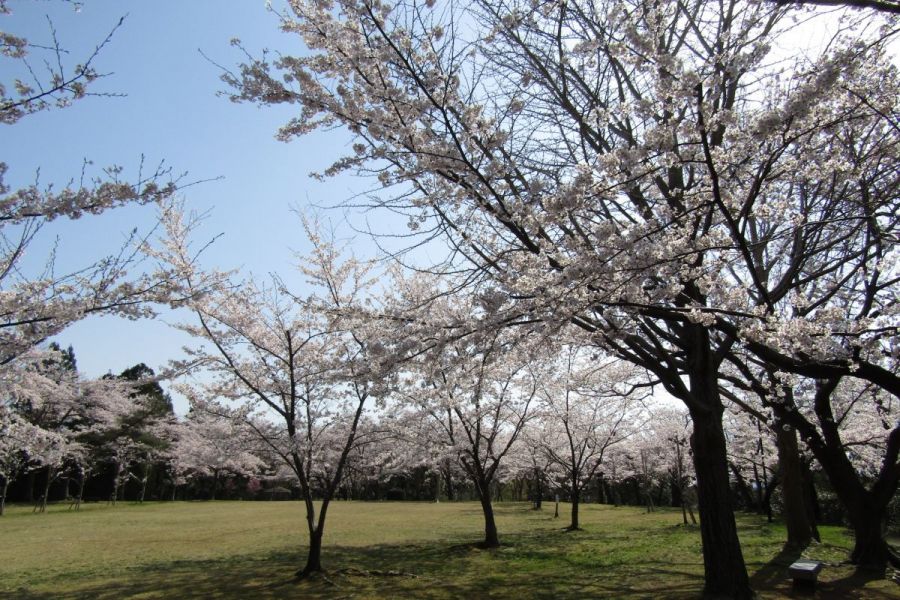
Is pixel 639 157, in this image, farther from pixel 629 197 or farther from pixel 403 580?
pixel 403 580

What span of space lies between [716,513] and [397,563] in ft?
23.0

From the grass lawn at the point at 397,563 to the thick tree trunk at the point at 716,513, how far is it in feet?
3.22

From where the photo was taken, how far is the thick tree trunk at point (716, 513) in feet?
20.6

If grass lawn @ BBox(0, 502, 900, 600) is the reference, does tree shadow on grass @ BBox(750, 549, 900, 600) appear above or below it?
above

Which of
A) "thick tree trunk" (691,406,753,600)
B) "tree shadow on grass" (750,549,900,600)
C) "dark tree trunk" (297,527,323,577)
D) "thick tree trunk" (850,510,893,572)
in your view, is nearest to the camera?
"thick tree trunk" (691,406,753,600)

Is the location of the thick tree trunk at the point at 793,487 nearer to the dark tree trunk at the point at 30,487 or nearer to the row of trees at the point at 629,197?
the row of trees at the point at 629,197

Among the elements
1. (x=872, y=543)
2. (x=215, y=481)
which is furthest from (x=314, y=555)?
(x=215, y=481)

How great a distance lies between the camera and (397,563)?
11094 millimetres

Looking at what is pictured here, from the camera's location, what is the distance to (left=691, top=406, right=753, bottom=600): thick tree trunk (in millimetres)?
6293

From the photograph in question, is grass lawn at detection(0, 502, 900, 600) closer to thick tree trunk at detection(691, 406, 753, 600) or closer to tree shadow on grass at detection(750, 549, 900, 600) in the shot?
tree shadow on grass at detection(750, 549, 900, 600)

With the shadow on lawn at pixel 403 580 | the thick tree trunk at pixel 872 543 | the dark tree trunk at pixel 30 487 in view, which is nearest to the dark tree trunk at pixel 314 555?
the shadow on lawn at pixel 403 580

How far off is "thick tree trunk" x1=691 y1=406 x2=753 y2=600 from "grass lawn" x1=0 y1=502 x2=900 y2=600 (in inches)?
38.7

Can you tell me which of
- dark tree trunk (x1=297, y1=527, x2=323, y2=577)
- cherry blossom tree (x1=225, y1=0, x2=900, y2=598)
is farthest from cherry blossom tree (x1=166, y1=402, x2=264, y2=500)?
cherry blossom tree (x1=225, y1=0, x2=900, y2=598)

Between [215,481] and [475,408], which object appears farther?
[215,481]
